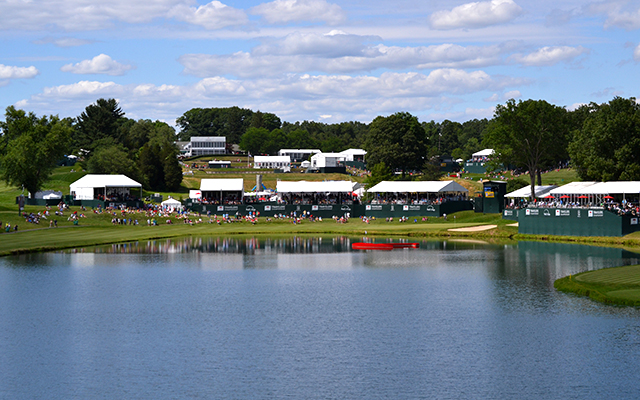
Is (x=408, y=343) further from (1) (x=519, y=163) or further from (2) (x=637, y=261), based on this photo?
(1) (x=519, y=163)

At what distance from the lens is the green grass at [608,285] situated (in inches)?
1806

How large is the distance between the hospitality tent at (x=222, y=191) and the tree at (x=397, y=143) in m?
38.4

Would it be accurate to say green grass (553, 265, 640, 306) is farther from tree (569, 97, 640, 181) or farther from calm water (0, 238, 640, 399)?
tree (569, 97, 640, 181)

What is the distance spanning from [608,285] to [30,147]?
3888 inches

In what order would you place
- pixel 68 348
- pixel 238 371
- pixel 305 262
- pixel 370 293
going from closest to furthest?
pixel 238 371 < pixel 68 348 < pixel 370 293 < pixel 305 262

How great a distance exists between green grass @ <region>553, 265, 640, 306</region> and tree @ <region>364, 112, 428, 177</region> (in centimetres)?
9288

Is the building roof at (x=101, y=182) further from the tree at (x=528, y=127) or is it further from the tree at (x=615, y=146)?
the tree at (x=615, y=146)

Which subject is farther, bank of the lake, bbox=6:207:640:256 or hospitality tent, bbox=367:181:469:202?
hospitality tent, bbox=367:181:469:202

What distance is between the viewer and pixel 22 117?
128 meters

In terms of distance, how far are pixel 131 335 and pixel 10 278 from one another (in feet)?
80.2

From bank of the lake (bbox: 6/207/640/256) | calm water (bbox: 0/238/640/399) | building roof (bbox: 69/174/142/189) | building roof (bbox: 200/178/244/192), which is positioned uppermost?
building roof (bbox: 69/174/142/189)

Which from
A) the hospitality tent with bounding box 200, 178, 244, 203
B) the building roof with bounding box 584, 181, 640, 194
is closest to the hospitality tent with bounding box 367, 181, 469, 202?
the hospitality tent with bounding box 200, 178, 244, 203

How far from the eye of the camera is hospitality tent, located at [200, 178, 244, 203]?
122625mm

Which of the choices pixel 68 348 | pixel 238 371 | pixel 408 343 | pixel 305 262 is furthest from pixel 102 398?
pixel 305 262
